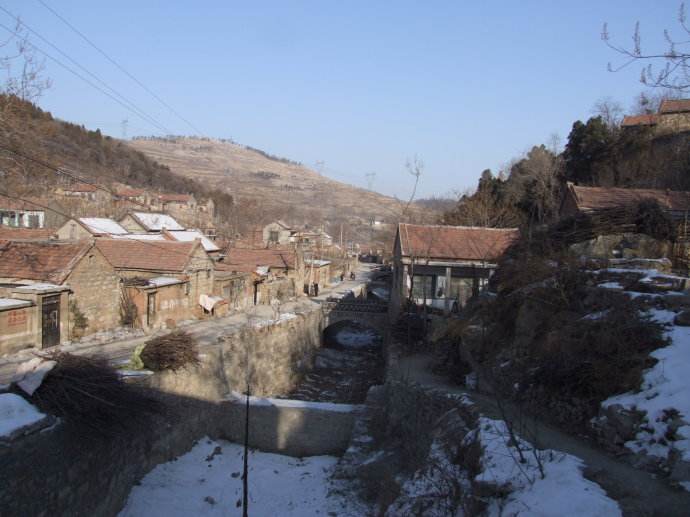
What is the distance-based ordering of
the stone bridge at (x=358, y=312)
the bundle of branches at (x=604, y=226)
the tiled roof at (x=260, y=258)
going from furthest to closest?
the tiled roof at (x=260, y=258) < the stone bridge at (x=358, y=312) < the bundle of branches at (x=604, y=226)

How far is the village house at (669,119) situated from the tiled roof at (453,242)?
42.9 ft

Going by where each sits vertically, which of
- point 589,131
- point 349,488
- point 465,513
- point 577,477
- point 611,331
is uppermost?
point 589,131

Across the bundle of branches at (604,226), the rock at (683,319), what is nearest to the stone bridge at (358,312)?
the bundle of branches at (604,226)

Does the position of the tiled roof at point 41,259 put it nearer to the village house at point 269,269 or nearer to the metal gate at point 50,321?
the metal gate at point 50,321

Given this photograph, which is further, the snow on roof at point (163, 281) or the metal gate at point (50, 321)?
the snow on roof at point (163, 281)

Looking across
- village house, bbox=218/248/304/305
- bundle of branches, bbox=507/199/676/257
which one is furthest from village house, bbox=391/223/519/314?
village house, bbox=218/248/304/305

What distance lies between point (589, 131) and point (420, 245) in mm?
15485

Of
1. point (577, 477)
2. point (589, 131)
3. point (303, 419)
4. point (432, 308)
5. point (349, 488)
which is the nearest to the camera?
point (577, 477)

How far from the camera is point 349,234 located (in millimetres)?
103125

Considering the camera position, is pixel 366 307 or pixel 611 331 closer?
pixel 611 331

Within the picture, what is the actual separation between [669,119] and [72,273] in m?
32.9

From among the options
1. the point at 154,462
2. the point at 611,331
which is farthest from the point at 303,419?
the point at 611,331

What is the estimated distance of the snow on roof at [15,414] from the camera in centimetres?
674

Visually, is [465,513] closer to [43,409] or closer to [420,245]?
[43,409]
